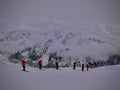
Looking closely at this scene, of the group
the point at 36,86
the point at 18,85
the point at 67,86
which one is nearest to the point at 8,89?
the point at 18,85

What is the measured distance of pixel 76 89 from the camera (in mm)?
14320

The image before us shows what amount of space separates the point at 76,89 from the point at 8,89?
501 cm

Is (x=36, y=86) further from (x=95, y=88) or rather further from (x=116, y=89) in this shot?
(x=116, y=89)

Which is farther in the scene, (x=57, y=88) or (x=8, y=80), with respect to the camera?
Answer: (x=8, y=80)

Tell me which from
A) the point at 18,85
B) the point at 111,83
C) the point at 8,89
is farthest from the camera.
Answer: the point at 111,83

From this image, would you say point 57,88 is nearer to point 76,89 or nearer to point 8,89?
point 76,89

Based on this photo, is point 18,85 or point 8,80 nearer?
point 18,85

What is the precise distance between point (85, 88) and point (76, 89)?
74 centimetres

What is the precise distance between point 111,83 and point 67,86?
12.7 feet

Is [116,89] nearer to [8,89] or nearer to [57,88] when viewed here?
[57,88]

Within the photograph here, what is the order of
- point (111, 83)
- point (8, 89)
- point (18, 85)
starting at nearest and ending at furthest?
point (8, 89), point (18, 85), point (111, 83)

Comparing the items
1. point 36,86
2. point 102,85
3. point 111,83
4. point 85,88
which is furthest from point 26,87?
point 111,83

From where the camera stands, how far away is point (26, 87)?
14.6 m

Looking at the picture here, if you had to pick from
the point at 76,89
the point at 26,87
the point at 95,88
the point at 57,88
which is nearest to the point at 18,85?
the point at 26,87
